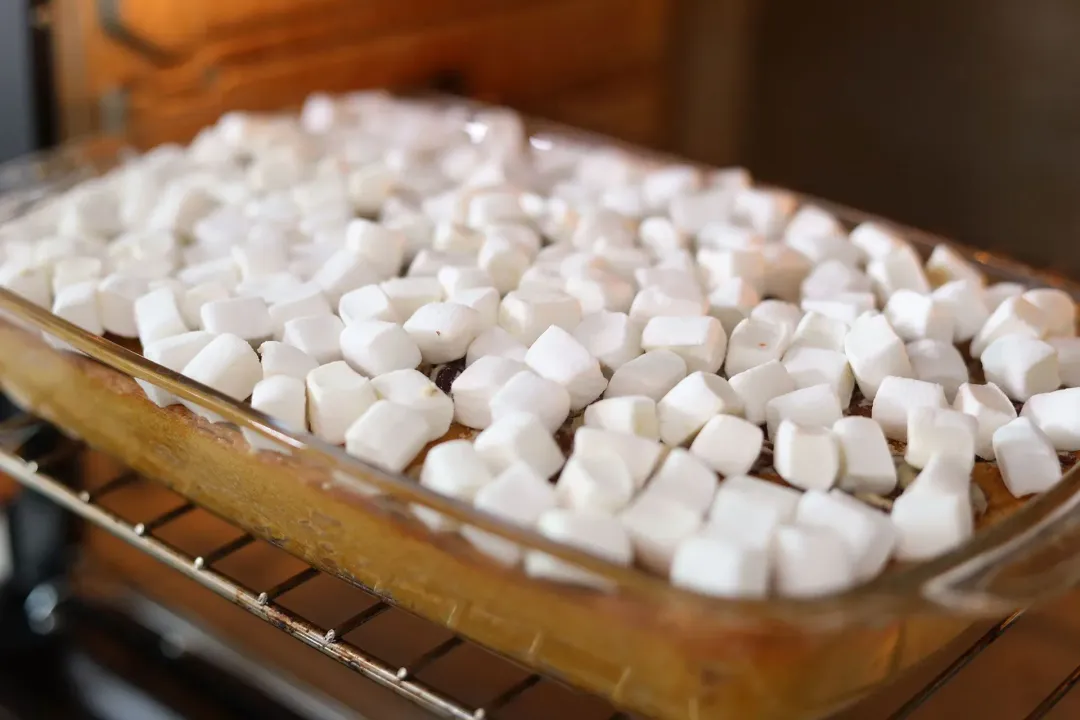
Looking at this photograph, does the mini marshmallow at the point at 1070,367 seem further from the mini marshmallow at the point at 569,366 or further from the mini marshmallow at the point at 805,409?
the mini marshmallow at the point at 569,366

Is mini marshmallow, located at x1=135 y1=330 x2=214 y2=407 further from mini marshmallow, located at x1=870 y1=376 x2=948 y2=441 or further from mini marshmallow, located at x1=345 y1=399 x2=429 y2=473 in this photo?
mini marshmallow, located at x1=870 y1=376 x2=948 y2=441

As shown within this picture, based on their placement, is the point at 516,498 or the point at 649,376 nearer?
the point at 516,498

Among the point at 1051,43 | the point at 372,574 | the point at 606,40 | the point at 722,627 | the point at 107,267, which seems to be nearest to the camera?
the point at 722,627

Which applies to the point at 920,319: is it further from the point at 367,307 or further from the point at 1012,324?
the point at 367,307

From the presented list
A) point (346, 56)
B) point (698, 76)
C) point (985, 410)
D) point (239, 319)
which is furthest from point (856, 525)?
point (698, 76)

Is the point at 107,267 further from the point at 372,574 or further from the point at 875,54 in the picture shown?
the point at 875,54

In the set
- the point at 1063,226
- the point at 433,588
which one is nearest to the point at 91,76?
the point at 433,588
